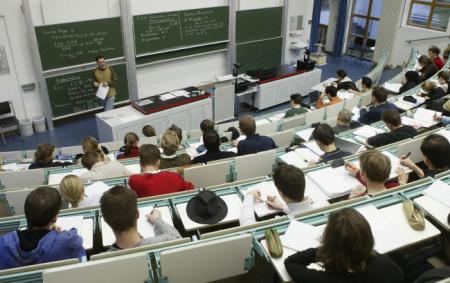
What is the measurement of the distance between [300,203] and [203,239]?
756mm

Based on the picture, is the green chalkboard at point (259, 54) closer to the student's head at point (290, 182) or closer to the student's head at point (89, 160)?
the student's head at point (89, 160)

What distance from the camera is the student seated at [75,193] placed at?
2834 mm

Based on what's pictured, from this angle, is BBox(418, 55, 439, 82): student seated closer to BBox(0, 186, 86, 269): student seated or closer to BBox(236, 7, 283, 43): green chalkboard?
BBox(236, 7, 283, 43): green chalkboard

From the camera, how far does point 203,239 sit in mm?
2275

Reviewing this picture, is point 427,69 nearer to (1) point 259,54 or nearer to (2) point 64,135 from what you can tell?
(1) point 259,54

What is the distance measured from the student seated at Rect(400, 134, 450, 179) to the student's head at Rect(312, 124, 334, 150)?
2.40 ft

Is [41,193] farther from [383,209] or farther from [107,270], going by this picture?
[383,209]

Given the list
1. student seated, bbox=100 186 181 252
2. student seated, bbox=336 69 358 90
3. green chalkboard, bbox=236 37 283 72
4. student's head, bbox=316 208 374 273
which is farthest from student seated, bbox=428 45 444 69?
student seated, bbox=100 186 181 252

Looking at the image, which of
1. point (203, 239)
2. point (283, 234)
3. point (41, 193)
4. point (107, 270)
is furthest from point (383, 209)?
point (41, 193)

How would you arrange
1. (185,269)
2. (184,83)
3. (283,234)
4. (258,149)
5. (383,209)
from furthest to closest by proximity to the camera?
(184,83)
(258,149)
(383,209)
(283,234)
(185,269)

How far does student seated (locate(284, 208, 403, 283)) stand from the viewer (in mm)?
1771

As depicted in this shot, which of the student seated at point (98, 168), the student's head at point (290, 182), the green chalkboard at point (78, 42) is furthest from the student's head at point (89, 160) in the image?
the green chalkboard at point (78, 42)

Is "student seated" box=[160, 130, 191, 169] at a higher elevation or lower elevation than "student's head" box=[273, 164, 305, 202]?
lower

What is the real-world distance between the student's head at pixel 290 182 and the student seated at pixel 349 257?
650 mm
